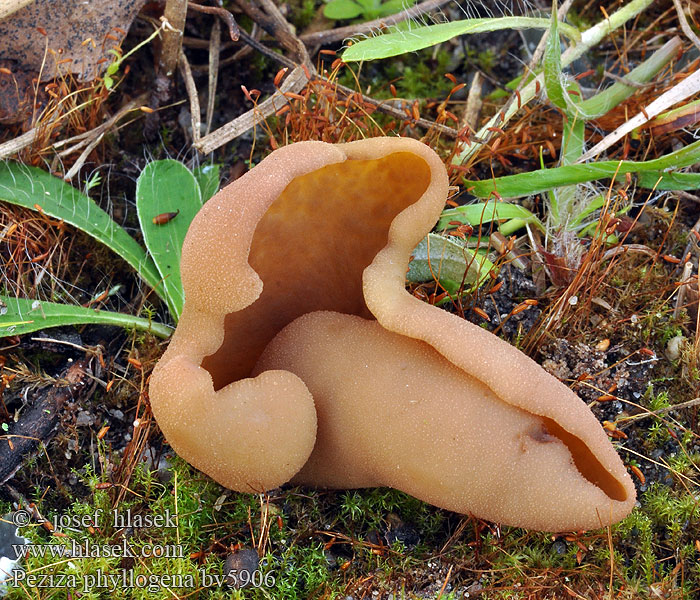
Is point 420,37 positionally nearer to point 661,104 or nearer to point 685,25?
point 661,104

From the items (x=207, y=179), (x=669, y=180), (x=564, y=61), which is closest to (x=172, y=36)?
(x=207, y=179)

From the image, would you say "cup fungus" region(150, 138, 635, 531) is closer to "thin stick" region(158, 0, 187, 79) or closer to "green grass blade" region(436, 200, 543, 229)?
"green grass blade" region(436, 200, 543, 229)

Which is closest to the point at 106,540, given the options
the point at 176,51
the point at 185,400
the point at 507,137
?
the point at 185,400

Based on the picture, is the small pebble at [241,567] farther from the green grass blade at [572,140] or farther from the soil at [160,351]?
the green grass blade at [572,140]

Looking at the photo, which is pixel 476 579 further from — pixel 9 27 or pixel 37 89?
pixel 9 27

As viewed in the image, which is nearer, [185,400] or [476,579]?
[185,400]

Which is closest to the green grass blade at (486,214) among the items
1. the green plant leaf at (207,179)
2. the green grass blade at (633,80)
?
the green grass blade at (633,80)

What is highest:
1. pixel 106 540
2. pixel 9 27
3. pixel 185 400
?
pixel 9 27
